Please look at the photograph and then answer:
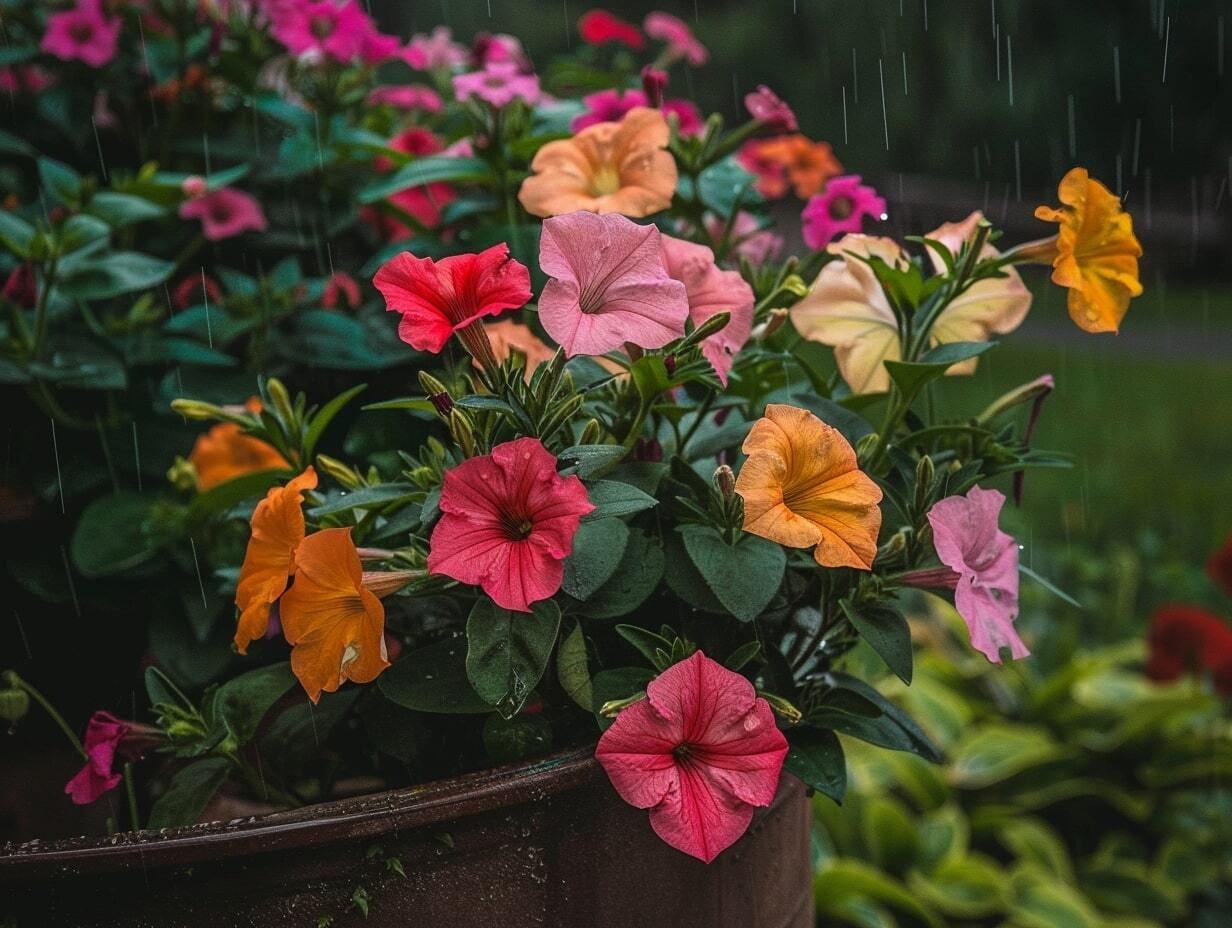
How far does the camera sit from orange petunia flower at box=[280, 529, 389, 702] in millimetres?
634

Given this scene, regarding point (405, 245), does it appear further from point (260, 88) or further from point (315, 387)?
point (260, 88)

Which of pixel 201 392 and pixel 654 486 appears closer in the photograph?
pixel 654 486

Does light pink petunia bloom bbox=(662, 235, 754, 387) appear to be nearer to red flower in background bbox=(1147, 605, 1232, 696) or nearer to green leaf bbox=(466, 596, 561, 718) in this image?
green leaf bbox=(466, 596, 561, 718)

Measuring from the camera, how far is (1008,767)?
1804 millimetres

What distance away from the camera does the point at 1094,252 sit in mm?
756

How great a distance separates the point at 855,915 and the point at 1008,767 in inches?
14.2

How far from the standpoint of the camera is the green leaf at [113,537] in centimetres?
97

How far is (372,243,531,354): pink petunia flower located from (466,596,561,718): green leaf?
5.5 inches

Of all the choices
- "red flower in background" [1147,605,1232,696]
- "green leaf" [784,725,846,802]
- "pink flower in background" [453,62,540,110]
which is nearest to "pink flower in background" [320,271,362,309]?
"pink flower in background" [453,62,540,110]

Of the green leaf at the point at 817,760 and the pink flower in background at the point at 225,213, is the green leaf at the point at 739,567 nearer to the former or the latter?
the green leaf at the point at 817,760

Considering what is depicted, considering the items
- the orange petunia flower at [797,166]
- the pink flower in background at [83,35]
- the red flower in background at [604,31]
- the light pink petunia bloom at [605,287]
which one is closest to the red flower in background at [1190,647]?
the orange petunia flower at [797,166]

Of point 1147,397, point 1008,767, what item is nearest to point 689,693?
point 1008,767

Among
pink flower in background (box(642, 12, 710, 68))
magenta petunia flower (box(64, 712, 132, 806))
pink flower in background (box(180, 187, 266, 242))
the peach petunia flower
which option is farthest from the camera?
pink flower in background (box(642, 12, 710, 68))

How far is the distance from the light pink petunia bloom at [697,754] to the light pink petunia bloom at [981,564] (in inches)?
5.0
